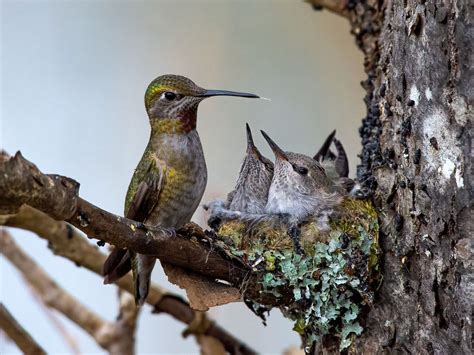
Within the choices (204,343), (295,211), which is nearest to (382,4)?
(295,211)

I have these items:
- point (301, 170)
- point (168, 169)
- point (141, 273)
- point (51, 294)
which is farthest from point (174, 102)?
point (51, 294)

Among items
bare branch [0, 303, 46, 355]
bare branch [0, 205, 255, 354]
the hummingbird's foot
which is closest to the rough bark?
the hummingbird's foot

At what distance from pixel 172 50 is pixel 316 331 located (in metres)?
3.58

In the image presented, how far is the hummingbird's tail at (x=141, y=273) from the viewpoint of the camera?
3.55m

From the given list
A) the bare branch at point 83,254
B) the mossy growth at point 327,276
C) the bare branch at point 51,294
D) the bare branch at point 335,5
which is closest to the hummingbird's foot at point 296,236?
the mossy growth at point 327,276

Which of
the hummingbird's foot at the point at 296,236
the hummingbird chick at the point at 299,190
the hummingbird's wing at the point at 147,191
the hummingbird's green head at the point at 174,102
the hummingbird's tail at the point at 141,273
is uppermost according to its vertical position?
the hummingbird's green head at the point at 174,102

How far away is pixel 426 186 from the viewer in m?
2.66

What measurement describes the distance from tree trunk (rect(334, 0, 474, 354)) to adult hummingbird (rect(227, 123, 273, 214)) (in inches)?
43.4

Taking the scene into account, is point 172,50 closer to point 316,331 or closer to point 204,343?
point 204,343

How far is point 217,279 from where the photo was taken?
2873 millimetres

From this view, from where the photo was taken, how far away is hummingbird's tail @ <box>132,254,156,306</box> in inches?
140

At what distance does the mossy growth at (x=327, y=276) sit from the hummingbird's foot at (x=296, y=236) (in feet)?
0.06

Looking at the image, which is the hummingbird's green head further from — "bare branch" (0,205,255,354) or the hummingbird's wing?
"bare branch" (0,205,255,354)

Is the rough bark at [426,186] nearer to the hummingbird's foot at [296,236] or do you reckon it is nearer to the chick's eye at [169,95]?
the hummingbird's foot at [296,236]
